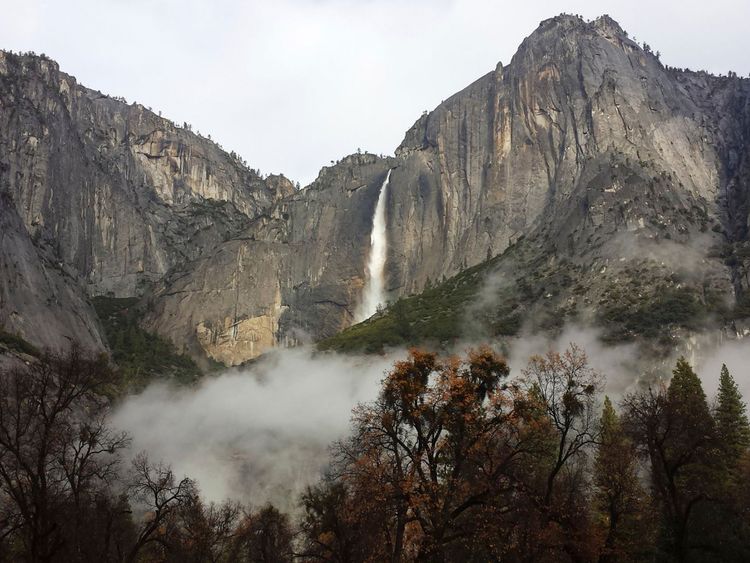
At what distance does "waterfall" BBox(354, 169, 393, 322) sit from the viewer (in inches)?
6599

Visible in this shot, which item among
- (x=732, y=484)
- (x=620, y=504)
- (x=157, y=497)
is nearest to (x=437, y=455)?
(x=620, y=504)

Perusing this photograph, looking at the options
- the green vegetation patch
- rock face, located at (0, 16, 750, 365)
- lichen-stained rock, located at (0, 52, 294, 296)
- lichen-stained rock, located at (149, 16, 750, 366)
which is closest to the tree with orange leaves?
lichen-stained rock, located at (149, 16, 750, 366)

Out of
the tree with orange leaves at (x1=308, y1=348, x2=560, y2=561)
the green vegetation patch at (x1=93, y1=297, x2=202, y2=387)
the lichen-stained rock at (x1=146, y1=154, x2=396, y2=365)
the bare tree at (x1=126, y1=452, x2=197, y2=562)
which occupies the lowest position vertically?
the bare tree at (x1=126, y1=452, x2=197, y2=562)

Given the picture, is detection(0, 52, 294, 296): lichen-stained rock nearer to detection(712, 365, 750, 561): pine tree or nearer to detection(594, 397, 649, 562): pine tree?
detection(712, 365, 750, 561): pine tree

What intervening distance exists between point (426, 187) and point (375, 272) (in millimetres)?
25450

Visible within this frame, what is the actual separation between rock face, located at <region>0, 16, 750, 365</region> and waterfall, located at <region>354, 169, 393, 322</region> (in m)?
1.88

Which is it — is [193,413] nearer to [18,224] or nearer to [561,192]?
[18,224]

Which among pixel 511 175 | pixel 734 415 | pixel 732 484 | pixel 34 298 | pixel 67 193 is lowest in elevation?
pixel 732 484

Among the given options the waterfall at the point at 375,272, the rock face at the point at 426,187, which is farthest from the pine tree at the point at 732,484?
the waterfall at the point at 375,272

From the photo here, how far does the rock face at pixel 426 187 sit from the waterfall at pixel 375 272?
6.16ft

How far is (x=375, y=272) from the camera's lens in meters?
172

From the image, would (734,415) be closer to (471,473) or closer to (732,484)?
(732,484)

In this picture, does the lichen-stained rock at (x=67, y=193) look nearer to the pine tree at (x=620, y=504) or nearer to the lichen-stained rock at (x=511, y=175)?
the lichen-stained rock at (x=511, y=175)

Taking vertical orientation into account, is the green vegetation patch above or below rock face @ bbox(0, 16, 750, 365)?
below
